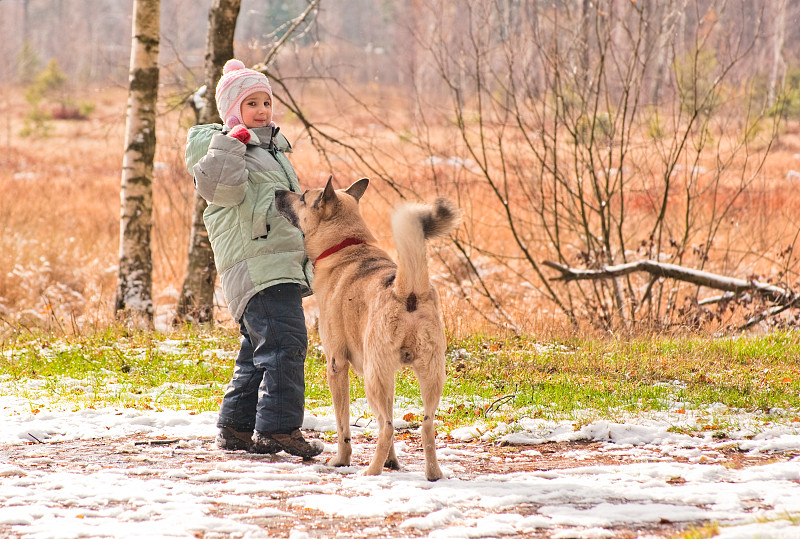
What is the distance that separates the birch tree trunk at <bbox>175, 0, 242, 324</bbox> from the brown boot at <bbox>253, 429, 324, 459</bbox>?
5134mm

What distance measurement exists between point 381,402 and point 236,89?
A: 2.10 m

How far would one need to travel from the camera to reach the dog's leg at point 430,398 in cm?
379

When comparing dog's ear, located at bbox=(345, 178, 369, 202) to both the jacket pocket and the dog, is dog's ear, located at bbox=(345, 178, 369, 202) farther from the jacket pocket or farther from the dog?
the jacket pocket

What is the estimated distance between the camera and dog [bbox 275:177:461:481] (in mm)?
3756

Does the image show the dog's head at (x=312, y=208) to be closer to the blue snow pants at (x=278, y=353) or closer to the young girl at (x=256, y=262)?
the young girl at (x=256, y=262)

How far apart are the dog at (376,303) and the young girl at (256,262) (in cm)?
18

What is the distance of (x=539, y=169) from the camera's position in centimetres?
1130

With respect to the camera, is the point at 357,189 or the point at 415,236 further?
the point at 357,189

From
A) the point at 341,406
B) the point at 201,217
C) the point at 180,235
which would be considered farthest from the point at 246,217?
the point at 180,235

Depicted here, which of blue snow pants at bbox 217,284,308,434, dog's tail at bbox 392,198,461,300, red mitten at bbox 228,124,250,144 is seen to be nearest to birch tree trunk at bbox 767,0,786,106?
dog's tail at bbox 392,198,461,300

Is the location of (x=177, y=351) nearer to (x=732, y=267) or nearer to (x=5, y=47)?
(x=732, y=267)

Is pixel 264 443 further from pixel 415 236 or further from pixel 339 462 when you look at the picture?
pixel 415 236

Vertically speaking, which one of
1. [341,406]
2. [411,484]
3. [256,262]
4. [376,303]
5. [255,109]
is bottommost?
[411,484]

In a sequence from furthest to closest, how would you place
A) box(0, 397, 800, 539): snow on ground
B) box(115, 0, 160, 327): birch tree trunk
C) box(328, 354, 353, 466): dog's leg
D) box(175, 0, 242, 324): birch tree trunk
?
box(115, 0, 160, 327): birch tree trunk
box(175, 0, 242, 324): birch tree trunk
box(328, 354, 353, 466): dog's leg
box(0, 397, 800, 539): snow on ground
